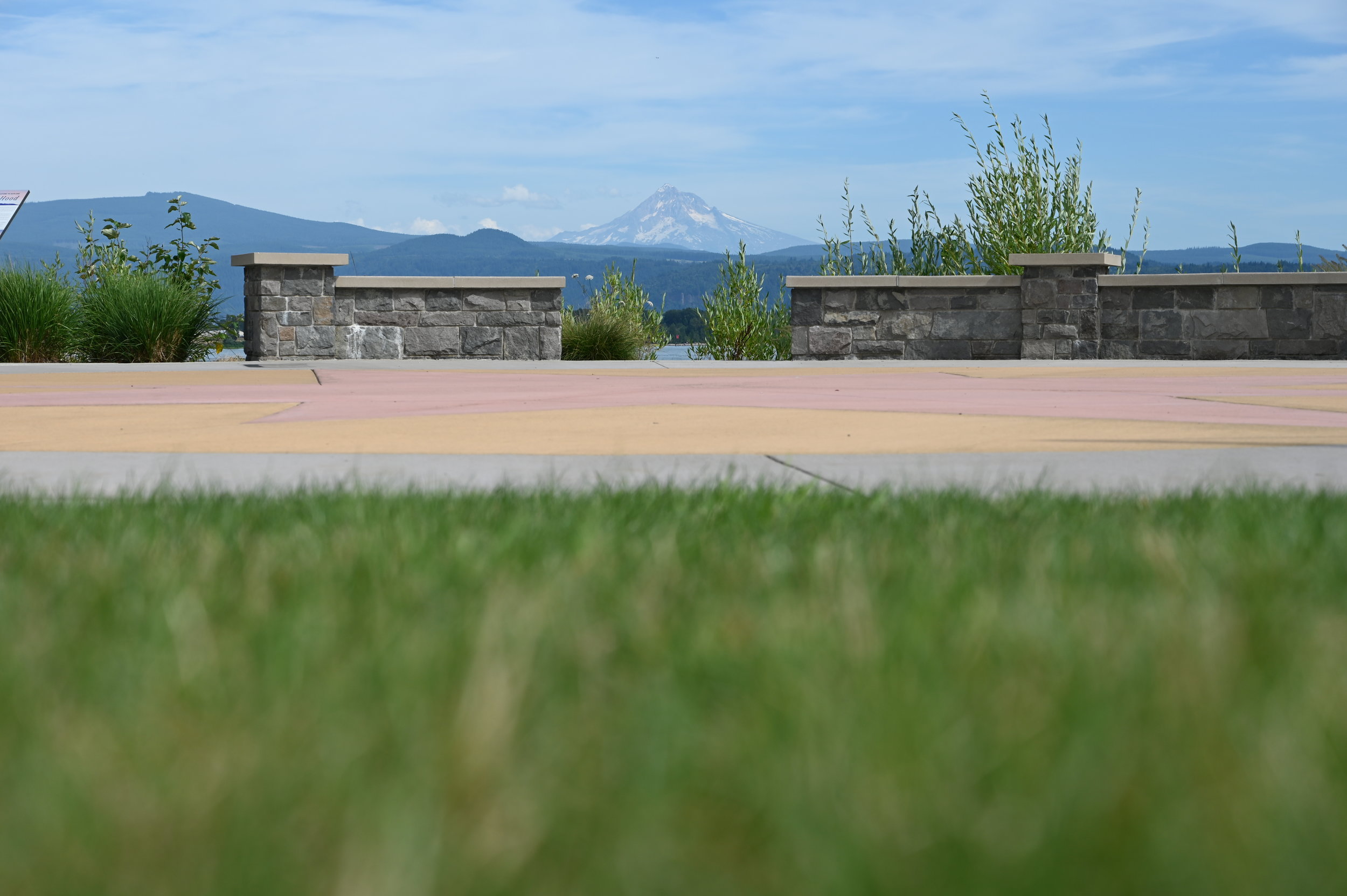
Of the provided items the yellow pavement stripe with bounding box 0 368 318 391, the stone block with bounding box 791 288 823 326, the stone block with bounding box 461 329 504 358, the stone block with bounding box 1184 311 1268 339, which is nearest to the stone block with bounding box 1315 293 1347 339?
the stone block with bounding box 1184 311 1268 339

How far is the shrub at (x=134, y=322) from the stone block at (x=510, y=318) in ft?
13.1

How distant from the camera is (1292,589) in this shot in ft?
9.18

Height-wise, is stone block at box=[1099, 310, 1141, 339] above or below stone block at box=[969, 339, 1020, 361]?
above

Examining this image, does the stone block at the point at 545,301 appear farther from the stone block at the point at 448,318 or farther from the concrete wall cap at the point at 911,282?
the concrete wall cap at the point at 911,282

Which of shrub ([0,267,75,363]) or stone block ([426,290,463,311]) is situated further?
stone block ([426,290,463,311])

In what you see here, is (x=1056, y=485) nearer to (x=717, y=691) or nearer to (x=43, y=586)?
(x=717, y=691)

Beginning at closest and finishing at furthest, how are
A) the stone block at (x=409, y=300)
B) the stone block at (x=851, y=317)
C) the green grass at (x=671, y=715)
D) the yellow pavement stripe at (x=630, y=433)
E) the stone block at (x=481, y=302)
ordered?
the green grass at (x=671, y=715) < the yellow pavement stripe at (x=630, y=433) < the stone block at (x=409, y=300) < the stone block at (x=481, y=302) < the stone block at (x=851, y=317)

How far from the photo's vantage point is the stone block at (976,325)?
1786 cm

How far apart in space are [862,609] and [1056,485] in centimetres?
255

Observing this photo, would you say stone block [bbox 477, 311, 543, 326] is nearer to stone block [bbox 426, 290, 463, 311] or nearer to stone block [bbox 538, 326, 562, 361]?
stone block [bbox 538, 326, 562, 361]

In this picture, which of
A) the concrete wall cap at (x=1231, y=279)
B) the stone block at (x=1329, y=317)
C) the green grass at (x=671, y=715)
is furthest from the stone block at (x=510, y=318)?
the green grass at (x=671, y=715)

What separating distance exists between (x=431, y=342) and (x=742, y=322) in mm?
6189

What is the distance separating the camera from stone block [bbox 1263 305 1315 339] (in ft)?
57.6

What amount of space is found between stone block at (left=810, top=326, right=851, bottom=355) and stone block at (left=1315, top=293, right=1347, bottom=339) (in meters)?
6.25
